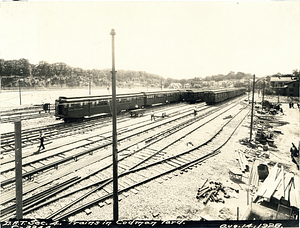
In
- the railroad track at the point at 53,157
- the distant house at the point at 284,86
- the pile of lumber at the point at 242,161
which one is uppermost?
the distant house at the point at 284,86

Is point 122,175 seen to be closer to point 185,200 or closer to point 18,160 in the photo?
point 185,200

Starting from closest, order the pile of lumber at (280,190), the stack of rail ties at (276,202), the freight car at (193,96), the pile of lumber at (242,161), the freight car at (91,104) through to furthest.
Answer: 1. the stack of rail ties at (276,202)
2. the pile of lumber at (280,190)
3. the pile of lumber at (242,161)
4. the freight car at (91,104)
5. the freight car at (193,96)

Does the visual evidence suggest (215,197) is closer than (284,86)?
Yes

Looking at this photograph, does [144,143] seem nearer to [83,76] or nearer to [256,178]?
[256,178]

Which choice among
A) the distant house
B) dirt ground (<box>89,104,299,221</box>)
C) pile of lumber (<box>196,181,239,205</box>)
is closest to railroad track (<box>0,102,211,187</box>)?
dirt ground (<box>89,104,299,221</box>)

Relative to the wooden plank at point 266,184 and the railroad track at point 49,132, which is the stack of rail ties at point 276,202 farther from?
the railroad track at point 49,132

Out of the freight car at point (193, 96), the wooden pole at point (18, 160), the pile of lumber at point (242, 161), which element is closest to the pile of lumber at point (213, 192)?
the pile of lumber at point (242, 161)

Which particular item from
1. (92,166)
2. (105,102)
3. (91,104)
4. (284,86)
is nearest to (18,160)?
(92,166)

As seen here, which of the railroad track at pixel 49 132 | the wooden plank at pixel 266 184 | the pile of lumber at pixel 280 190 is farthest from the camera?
the railroad track at pixel 49 132
